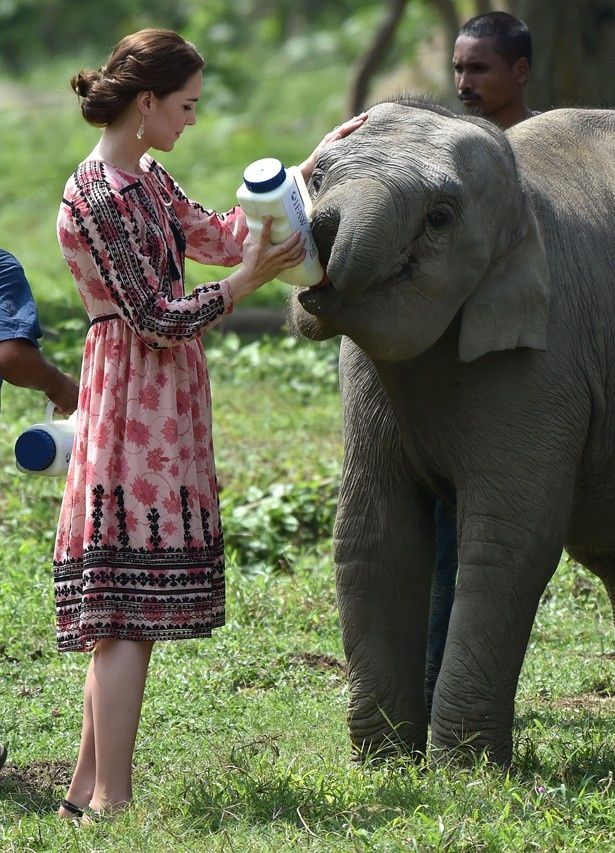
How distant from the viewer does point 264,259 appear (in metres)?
3.98

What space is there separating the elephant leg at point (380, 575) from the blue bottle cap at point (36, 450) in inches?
33.4

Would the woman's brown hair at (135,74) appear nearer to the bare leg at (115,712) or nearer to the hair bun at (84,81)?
the hair bun at (84,81)

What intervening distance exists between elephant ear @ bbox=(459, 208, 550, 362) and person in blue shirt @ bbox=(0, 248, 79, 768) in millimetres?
1178

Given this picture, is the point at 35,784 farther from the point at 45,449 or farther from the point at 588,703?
the point at 588,703

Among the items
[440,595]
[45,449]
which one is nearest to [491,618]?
[440,595]

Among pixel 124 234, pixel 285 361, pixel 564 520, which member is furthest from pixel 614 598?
pixel 285 361

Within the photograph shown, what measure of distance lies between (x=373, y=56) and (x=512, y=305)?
32.9ft

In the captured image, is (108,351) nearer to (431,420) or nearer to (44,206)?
(431,420)

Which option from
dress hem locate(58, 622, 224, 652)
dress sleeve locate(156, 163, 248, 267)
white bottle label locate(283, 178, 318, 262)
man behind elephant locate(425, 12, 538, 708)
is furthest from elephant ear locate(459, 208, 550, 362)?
man behind elephant locate(425, 12, 538, 708)

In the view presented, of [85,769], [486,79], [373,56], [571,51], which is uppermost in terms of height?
[373,56]

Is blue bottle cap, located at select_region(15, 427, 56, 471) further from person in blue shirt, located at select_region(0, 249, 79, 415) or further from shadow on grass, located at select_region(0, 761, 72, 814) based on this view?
shadow on grass, located at select_region(0, 761, 72, 814)

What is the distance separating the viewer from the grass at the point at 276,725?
12.9 feet

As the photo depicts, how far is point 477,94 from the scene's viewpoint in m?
5.75

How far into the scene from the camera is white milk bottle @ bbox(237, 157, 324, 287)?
386 cm
